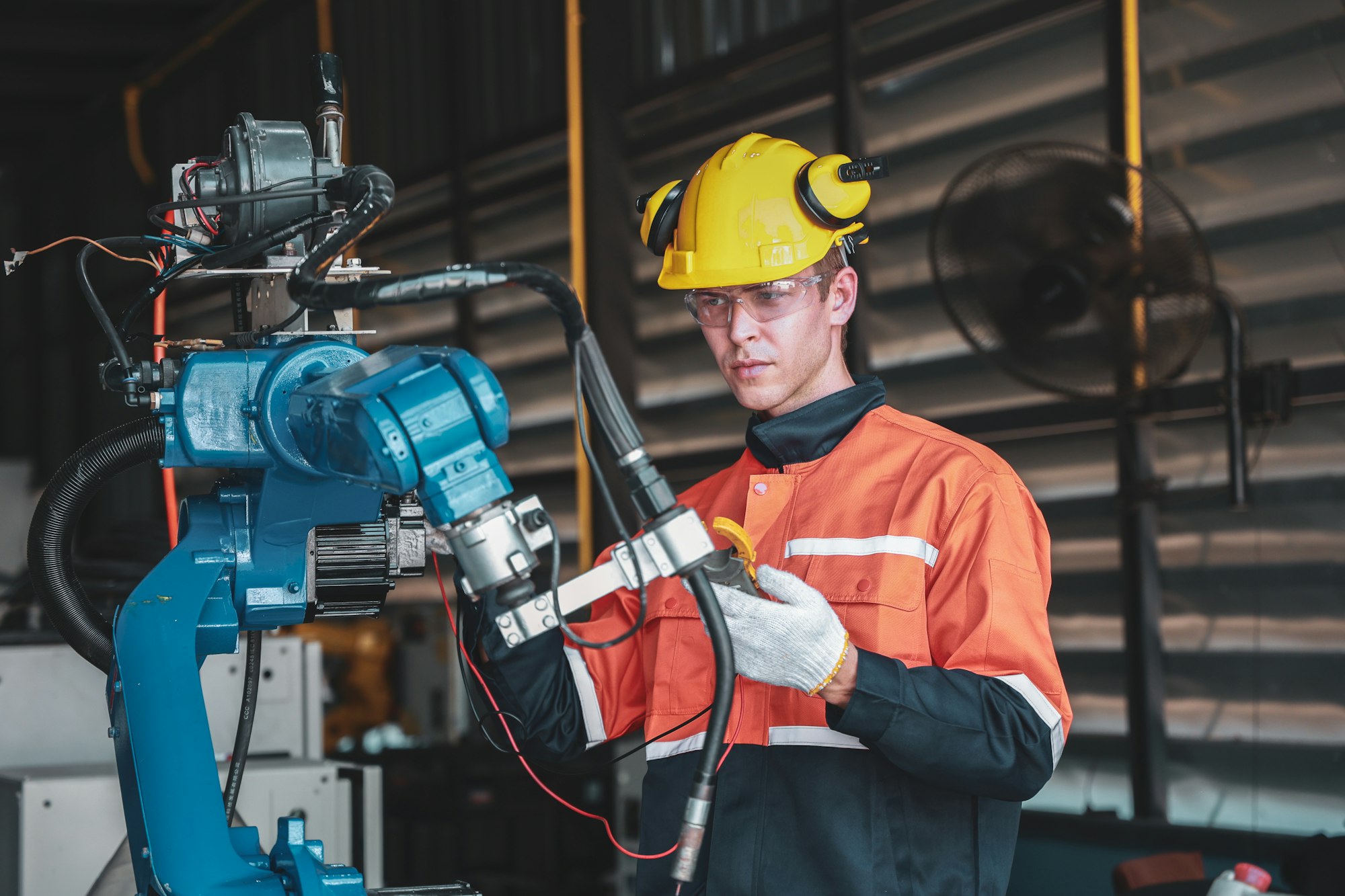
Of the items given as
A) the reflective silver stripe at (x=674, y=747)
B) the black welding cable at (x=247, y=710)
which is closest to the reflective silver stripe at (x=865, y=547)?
the reflective silver stripe at (x=674, y=747)

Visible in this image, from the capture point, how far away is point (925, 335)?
3.93 metres

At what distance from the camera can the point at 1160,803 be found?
10.5 feet

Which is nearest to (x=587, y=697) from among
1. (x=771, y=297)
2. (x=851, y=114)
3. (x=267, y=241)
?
(x=771, y=297)

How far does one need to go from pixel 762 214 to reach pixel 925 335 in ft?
7.97

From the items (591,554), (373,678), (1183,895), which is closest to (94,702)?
(1183,895)

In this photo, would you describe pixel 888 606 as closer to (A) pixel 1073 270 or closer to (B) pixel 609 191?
(A) pixel 1073 270

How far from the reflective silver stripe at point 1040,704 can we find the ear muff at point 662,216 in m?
0.72

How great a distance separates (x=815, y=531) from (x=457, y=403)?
23.0 inches

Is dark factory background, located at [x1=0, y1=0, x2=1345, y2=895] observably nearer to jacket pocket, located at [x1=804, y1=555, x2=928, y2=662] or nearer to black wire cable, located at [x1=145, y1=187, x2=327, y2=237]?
black wire cable, located at [x1=145, y1=187, x2=327, y2=237]

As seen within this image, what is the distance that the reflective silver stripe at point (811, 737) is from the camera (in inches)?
56.4

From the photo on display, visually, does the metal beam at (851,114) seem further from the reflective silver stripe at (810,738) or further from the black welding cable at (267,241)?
the black welding cable at (267,241)

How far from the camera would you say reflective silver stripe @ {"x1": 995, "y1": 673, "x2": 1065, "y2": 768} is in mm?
1352

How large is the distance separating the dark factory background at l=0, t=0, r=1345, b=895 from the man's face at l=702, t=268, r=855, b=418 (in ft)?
5.42

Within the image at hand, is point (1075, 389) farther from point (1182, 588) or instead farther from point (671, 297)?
point (671, 297)
